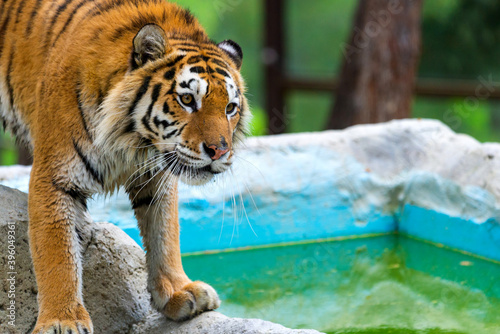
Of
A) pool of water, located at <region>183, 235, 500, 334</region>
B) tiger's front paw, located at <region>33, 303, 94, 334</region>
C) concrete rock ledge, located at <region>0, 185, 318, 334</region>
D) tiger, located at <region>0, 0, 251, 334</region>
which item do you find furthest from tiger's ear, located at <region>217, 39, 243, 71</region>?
pool of water, located at <region>183, 235, 500, 334</region>

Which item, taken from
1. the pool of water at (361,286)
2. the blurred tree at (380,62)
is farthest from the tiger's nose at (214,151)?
the blurred tree at (380,62)

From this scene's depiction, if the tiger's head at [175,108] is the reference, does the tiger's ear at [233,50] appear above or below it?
above

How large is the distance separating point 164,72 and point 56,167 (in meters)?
0.45

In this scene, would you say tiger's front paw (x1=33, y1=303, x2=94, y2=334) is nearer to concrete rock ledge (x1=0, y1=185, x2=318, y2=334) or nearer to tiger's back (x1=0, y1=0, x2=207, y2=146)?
concrete rock ledge (x1=0, y1=185, x2=318, y2=334)

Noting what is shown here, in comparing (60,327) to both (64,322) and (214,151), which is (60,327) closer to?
(64,322)

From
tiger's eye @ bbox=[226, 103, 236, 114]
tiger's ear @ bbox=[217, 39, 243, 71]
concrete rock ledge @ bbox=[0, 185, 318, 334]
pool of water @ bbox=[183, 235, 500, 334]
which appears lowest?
pool of water @ bbox=[183, 235, 500, 334]

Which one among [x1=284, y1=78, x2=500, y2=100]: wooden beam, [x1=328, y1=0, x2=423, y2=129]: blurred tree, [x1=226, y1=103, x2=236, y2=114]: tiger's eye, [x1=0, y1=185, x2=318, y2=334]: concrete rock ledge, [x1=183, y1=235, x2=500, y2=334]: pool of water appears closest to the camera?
[x1=226, y1=103, x2=236, y2=114]: tiger's eye

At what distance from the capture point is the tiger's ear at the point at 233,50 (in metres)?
2.38

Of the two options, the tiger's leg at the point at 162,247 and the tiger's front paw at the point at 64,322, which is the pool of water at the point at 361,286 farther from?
the tiger's front paw at the point at 64,322

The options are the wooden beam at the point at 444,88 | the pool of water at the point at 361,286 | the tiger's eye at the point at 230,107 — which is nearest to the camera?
the tiger's eye at the point at 230,107

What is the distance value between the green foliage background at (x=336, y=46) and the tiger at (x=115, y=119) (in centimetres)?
383

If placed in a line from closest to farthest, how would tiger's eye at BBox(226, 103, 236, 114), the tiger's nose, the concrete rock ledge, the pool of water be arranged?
1. the tiger's nose
2. tiger's eye at BBox(226, 103, 236, 114)
3. the concrete rock ledge
4. the pool of water

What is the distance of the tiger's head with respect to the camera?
206 cm

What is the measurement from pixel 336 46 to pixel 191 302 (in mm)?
4896
